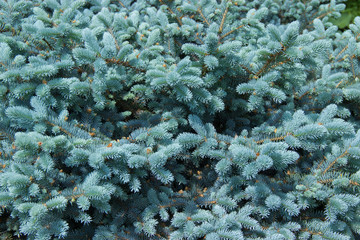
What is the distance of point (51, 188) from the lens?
1.66 m

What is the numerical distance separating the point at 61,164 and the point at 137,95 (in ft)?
2.46

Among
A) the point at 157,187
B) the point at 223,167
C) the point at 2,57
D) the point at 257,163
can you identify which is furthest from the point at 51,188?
the point at 257,163

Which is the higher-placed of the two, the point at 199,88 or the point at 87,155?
the point at 199,88

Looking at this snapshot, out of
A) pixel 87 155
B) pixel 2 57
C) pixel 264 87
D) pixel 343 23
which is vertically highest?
pixel 343 23

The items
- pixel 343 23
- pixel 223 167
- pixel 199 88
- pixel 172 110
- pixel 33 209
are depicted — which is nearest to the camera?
pixel 33 209

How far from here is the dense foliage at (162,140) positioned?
1.66 meters

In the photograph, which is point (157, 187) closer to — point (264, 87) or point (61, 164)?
point (61, 164)

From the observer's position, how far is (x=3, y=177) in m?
1.51

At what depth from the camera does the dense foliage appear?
166 cm

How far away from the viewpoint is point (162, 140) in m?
1.92

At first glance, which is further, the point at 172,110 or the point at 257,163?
the point at 172,110

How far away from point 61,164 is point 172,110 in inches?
33.5

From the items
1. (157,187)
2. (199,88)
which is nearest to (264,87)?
(199,88)

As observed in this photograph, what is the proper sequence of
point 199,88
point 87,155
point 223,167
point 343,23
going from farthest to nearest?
point 343,23 < point 199,88 < point 223,167 < point 87,155
